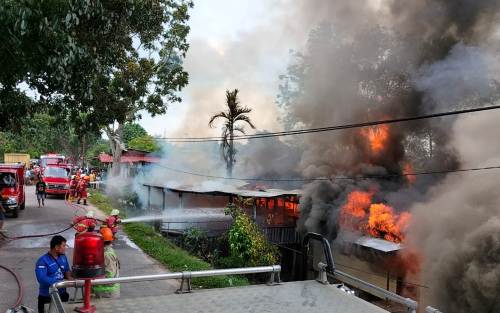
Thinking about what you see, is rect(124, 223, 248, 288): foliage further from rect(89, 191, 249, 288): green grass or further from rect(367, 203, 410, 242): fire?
rect(367, 203, 410, 242): fire

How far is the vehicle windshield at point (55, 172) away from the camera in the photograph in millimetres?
26547

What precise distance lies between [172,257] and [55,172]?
56.5 ft

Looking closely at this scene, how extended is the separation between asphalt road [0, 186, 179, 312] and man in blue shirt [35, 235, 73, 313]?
6.21 ft

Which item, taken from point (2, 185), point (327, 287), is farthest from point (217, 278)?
point (2, 185)

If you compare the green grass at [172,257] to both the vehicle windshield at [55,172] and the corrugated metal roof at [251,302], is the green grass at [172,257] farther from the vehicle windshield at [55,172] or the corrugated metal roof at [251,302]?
the vehicle windshield at [55,172]

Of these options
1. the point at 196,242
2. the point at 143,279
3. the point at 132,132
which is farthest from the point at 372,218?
the point at 132,132

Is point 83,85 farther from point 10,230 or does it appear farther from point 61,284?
point 10,230

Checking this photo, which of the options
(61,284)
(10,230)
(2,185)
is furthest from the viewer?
(2,185)

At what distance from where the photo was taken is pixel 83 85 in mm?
6805

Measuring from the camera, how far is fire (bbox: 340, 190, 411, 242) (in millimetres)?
19266

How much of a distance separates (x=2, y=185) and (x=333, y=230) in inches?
595

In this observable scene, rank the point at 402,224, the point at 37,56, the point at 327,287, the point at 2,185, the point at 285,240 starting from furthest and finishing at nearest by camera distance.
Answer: the point at 285,240 → the point at 402,224 → the point at 2,185 → the point at 37,56 → the point at 327,287

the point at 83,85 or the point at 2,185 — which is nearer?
the point at 83,85

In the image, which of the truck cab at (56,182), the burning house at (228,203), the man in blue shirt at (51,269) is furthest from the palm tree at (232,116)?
the man in blue shirt at (51,269)
